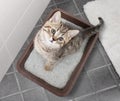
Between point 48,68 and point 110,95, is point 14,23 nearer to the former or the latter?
point 48,68

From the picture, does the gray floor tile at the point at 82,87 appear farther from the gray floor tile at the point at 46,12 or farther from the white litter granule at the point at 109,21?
the gray floor tile at the point at 46,12

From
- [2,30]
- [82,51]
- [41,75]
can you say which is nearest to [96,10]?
[82,51]

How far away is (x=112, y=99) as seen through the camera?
1.46 m

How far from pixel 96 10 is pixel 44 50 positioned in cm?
54

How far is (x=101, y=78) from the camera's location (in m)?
1.52

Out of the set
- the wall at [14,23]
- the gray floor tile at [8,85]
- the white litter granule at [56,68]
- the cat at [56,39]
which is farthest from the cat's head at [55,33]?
the gray floor tile at [8,85]

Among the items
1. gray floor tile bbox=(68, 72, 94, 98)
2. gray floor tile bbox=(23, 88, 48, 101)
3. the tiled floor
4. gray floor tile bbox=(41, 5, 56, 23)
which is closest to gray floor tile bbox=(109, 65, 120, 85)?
the tiled floor

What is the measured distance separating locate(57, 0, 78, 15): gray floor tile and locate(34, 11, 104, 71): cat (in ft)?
0.85

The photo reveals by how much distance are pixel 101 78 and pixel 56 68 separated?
0.26 metres

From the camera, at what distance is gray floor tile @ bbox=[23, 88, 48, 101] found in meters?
1.47

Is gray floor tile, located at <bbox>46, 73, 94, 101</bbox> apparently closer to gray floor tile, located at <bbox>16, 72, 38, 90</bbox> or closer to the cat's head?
gray floor tile, located at <bbox>16, 72, 38, 90</bbox>

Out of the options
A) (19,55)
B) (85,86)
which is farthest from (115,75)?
(19,55)

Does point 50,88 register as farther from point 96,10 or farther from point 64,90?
point 96,10

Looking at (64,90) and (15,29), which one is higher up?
(15,29)
